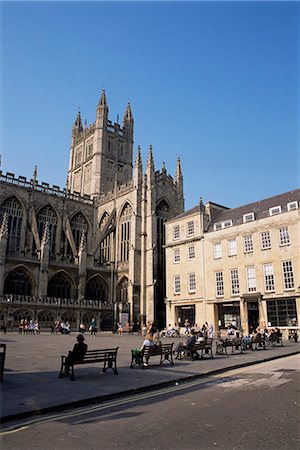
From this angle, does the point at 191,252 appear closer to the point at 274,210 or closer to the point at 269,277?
the point at 269,277

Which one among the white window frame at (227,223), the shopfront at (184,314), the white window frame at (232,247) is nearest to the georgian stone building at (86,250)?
the shopfront at (184,314)

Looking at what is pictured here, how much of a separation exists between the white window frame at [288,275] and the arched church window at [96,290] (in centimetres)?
2597

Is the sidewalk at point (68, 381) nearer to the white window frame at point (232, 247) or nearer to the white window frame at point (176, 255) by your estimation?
the white window frame at point (232, 247)

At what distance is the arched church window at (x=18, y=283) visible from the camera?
40.2 meters

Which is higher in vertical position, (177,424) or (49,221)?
(49,221)

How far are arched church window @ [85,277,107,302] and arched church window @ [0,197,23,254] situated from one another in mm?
10195

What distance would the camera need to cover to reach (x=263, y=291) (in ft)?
95.0

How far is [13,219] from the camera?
47.1m

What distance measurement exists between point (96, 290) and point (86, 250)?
5.36 m

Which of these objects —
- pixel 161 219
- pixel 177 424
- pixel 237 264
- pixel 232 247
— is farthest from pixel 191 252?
pixel 177 424

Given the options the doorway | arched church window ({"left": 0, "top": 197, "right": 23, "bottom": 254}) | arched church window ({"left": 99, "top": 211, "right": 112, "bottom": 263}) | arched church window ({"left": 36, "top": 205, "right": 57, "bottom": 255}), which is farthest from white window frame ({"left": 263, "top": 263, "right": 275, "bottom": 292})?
arched church window ({"left": 0, "top": 197, "right": 23, "bottom": 254})

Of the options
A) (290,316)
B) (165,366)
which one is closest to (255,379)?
(165,366)

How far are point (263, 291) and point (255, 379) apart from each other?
64.1ft

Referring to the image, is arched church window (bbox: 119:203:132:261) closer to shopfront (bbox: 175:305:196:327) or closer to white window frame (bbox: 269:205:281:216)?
shopfront (bbox: 175:305:196:327)
